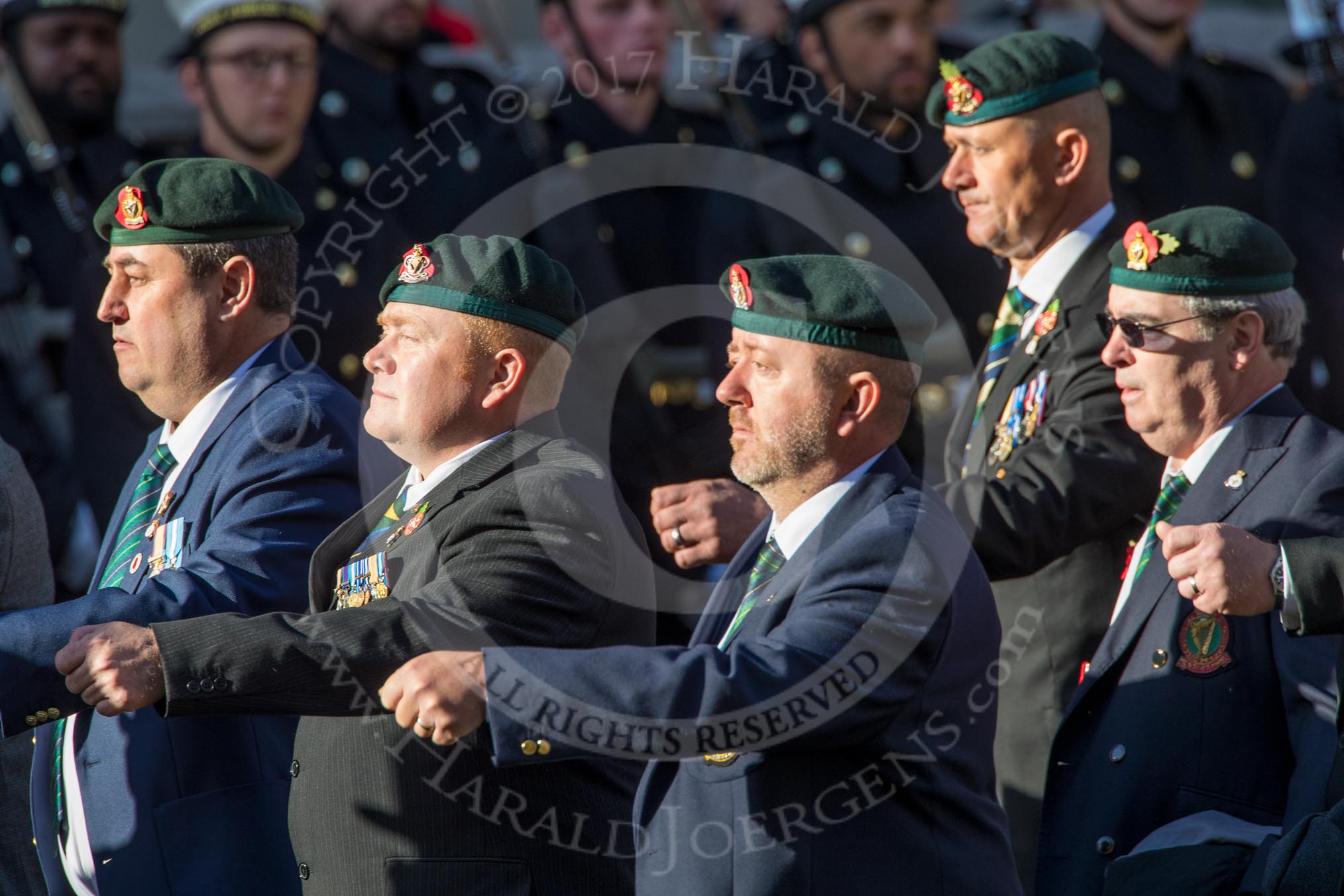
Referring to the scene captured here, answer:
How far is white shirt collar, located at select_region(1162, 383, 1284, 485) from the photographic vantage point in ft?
12.0

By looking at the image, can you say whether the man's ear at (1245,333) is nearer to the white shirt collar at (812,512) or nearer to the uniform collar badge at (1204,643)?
the uniform collar badge at (1204,643)

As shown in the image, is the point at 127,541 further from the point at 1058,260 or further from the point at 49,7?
the point at 49,7

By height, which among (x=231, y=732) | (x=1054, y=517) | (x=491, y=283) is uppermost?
(x=491, y=283)

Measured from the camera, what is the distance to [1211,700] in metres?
Result: 3.47

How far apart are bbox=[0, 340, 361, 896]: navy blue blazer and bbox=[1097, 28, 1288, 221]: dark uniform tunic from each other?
3.57m

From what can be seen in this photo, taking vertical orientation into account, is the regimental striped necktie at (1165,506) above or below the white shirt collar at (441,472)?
below

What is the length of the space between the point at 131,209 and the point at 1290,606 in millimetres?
2239

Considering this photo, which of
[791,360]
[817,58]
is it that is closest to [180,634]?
[791,360]

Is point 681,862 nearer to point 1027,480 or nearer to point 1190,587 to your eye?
point 1190,587

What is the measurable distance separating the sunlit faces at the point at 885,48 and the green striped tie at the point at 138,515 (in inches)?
123

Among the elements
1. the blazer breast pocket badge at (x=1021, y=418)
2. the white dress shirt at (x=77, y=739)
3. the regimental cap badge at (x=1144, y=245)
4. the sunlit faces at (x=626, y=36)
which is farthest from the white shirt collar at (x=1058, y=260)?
the sunlit faces at (x=626, y=36)

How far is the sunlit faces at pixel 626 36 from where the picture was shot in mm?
6355

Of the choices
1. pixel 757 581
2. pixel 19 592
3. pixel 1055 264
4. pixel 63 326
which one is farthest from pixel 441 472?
pixel 63 326

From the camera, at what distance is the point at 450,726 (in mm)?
2732
